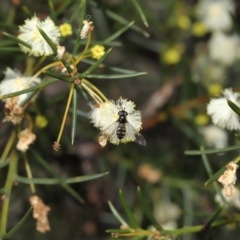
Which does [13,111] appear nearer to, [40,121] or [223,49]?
[40,121]

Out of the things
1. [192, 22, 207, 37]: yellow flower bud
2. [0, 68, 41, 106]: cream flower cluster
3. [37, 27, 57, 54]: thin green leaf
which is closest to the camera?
[37, 27, 57, 54]: thin green leaf

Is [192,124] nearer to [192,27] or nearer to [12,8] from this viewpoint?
[192,27]

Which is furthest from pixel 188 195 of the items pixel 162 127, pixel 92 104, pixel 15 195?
pixel 92 104

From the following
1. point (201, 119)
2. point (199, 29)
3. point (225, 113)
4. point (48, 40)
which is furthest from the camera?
point (199, 29)

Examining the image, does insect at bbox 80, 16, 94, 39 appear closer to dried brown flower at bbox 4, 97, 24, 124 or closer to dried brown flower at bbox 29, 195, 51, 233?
dried brown flower at bbox 4, 97, 24, 124

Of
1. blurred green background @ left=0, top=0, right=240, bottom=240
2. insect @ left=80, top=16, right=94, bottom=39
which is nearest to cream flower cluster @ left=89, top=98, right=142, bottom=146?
insect @ left=80, top=16, right=94, bottom=39

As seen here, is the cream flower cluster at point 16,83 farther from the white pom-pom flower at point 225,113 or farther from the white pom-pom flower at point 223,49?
the white pom-pom flower at point 223,49

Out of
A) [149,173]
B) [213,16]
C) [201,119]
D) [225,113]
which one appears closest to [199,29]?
[213,16]
